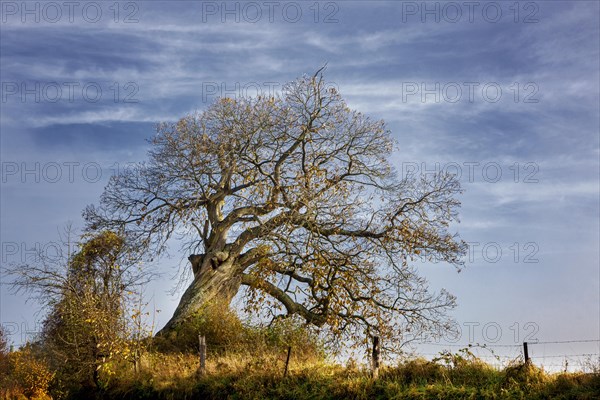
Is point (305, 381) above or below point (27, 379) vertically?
above

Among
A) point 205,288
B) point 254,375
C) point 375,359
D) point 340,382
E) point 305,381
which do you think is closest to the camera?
point 340,382

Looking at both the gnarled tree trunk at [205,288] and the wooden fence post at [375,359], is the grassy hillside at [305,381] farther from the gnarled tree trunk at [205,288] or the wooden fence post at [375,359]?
the gnarled tree trunk at [205,288]

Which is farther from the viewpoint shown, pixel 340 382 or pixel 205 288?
pixel 205 288

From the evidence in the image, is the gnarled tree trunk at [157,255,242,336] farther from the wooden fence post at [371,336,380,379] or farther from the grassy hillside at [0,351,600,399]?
the wooden fence post at [371,336,380,379]

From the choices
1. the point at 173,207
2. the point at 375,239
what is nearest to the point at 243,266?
the point at 173,207

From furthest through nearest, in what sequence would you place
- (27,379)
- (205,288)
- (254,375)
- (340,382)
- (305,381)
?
(205,288)
(27,379)
(254,375)
(305,381)
(340,382)

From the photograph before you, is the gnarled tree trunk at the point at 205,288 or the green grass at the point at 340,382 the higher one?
the gnarled tree trunk at the point at 205,288

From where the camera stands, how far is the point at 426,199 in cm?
2327

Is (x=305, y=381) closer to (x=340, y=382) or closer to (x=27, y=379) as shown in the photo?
(x=340, y=382)

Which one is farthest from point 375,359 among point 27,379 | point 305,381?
point 27,379

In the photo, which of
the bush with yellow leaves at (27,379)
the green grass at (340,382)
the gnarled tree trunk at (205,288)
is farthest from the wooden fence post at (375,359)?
the bush with yellow leaves at (27,379)

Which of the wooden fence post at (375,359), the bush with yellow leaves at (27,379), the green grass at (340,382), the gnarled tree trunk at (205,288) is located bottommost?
the bush with yellow leaves at (27,379)

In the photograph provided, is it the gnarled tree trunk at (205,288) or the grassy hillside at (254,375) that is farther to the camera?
the gnarled tree trunk at (205,288)

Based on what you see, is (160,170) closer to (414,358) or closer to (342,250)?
(342,250)
